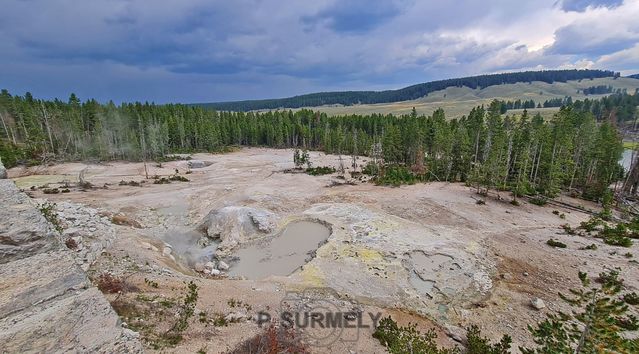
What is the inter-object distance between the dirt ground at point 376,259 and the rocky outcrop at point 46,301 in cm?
477

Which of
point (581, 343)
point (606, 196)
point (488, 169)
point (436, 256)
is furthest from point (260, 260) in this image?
point (606, 196)

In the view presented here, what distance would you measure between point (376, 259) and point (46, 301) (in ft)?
65.2

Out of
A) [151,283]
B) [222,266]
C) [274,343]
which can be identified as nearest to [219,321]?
[274,343]

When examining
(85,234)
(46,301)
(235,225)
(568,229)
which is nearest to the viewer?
(46,301)

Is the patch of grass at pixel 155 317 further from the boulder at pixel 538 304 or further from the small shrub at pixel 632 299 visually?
the small shrub at pixel 632 299

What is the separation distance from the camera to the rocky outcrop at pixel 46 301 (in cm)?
626

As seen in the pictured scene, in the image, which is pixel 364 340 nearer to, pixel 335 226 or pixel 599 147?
pixel 335 226

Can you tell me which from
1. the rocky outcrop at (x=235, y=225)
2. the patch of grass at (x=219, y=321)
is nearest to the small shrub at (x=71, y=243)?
the rocky outcrop at (x=235, y=225)

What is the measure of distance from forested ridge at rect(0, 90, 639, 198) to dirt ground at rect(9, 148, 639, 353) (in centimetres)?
653

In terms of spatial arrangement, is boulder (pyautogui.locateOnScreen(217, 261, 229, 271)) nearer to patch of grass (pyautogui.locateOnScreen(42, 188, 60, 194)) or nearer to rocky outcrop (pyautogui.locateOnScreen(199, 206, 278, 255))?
rocky outcrop (pyautogui.locateOnScreen(199, 206, 278, 255))

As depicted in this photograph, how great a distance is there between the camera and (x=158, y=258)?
21359mm

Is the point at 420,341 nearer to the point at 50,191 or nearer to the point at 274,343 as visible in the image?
the point at 274,343

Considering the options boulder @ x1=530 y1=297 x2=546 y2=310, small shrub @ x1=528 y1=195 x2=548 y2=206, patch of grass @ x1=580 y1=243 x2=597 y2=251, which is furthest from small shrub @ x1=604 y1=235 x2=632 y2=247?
boulder @ x1=530 y1=297 x2=546 y2=310

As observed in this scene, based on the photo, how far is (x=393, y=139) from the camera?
67.2 meters
